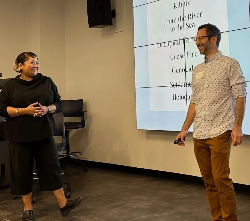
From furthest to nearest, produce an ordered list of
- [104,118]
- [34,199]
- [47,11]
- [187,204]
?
[47,11], [104,118], [34,199], [187,204]

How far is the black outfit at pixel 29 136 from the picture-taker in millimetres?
3096

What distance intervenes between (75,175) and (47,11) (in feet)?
8.58

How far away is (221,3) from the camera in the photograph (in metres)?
3.91

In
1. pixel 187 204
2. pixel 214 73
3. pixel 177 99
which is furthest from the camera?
pixel 177 99

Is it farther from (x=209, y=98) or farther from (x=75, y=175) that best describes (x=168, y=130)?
(x=209, y=98)

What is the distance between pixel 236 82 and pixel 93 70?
353cm

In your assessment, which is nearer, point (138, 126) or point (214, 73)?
point (214, 73)

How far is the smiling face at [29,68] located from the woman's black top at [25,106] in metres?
0.05

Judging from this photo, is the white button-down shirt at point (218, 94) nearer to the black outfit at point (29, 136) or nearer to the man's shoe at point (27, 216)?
the black outfit at point (29, 136)

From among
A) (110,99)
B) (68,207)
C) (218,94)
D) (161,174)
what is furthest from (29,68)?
(110,99)

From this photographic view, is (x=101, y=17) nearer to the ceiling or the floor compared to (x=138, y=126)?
nearer to the ceiling

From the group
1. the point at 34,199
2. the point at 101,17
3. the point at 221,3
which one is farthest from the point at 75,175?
the point at 221,3

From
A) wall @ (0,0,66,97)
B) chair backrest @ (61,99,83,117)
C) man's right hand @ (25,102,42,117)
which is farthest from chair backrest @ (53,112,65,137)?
wall @ (0,0,66,97)

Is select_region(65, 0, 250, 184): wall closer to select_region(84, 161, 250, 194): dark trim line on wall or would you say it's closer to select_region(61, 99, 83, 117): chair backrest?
select_region(84, 161, 250, 194): dark trim line on wall
